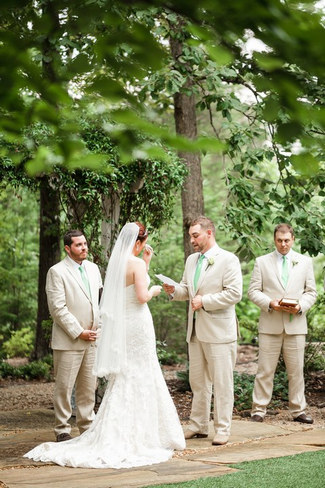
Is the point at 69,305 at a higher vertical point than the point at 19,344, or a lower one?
higher

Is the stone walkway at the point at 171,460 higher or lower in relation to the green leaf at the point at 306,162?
lower

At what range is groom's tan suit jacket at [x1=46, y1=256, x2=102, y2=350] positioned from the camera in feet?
21.1

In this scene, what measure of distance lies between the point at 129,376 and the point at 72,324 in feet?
2.42

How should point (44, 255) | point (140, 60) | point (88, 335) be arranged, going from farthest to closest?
point (44, 255) < point (88, 335) < point (140, 60)

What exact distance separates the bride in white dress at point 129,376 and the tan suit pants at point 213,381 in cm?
48

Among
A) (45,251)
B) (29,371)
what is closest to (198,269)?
(45,251)

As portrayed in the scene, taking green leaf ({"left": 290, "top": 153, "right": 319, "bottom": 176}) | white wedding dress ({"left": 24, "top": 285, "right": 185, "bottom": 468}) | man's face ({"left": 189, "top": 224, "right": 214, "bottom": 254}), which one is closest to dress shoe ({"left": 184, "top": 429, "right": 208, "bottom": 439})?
white wedding dress ({"left": 24, "top": 285, "right": 185, "bottom": 468})

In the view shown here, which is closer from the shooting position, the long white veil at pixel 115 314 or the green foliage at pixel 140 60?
the green foliage at pixel 140 60

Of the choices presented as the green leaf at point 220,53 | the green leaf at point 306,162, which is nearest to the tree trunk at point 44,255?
the green leaf at point 220,53

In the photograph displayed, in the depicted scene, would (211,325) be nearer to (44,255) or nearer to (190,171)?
(190,171)

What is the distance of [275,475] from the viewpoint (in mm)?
5082

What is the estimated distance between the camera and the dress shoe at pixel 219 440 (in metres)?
6.34

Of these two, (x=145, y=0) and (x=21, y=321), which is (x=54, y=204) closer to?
(x=21, y=321)

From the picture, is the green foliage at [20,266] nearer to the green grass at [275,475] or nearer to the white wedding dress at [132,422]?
the white wedding dress at [132,422]
